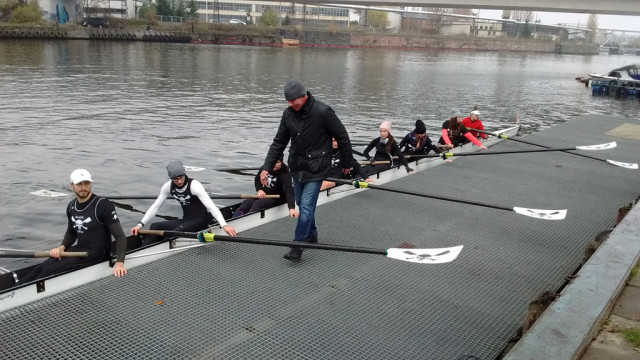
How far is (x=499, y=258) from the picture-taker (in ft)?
26.3

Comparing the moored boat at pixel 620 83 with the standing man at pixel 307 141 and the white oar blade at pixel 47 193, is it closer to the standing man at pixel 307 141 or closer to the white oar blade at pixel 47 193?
the white oar blade at pixel 47 193

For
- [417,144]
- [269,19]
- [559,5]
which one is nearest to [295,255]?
[417,144]

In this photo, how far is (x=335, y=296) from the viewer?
6621mm

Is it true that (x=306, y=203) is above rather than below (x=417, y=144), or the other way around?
above

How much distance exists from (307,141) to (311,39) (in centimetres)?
10560

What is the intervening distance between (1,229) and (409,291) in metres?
9.24

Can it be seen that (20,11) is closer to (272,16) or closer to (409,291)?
(272,16)

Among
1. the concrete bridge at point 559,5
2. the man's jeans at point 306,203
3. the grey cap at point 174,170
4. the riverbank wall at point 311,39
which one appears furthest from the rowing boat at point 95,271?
the riverbank wall at point 311,39

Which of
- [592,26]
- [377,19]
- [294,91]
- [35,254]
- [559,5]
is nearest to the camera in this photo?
[294,91]

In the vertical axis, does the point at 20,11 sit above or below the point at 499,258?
above

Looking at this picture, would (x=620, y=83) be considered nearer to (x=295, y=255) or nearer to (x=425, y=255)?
(x=425, y=255)

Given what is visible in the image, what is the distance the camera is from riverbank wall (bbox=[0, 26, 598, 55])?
8000 cm

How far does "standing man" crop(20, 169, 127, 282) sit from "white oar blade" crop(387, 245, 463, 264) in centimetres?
334

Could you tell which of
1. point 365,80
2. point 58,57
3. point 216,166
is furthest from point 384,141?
point 58,57
